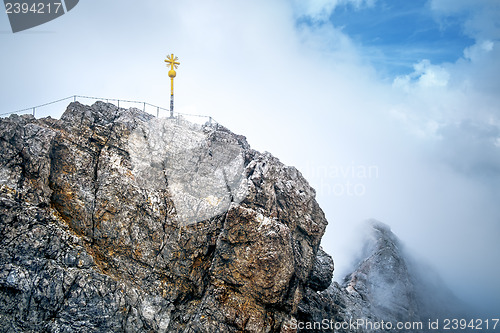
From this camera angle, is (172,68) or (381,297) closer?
(172,68)

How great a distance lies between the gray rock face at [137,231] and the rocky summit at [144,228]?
Answer: 0.10 meters

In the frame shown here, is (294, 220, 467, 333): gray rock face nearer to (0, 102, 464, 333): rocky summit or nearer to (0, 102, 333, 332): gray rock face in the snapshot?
(0, 102, 464, 333): rocky summit

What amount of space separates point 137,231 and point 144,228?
664mm

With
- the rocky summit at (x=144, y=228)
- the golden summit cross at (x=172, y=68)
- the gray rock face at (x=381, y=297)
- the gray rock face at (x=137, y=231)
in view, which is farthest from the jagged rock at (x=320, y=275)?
the golden summit cross at (x=172, y=68)

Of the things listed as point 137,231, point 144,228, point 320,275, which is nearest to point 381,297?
point 320,275

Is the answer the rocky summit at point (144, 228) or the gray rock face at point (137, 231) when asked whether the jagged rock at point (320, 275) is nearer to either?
the rocky summit at point (144, 228)

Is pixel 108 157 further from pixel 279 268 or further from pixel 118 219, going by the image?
pixel 279 268

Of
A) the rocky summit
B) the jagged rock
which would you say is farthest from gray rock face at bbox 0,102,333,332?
the jagged rock

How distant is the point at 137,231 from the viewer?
106 ft

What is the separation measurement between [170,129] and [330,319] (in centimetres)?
3042

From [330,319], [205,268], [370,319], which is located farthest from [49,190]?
[370,319]

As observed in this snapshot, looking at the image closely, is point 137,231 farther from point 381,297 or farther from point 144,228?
point 381,297

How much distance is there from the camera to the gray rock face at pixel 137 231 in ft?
91.2

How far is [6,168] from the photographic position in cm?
2869
